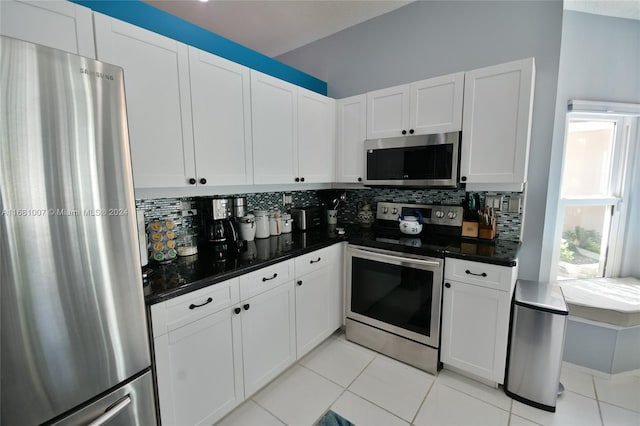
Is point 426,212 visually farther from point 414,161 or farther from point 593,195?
point 593,195

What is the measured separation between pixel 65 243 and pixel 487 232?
244cm

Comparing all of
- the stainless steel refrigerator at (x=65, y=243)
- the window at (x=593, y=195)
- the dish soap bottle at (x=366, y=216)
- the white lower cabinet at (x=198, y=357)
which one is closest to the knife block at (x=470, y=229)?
the window at (x=593, y=195)

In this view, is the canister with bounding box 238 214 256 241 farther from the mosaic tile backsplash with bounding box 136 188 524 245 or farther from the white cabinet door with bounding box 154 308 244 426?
the white cabinet door with bounding box 154 308 244 426

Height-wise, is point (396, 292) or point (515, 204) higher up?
point (515, 204)

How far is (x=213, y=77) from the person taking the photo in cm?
167

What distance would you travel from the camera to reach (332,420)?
1634mm

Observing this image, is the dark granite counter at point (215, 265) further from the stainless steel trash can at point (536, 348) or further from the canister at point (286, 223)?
the stainless steel trash can at point (536, 348)

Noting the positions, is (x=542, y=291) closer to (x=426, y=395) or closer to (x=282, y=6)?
(x=426, y=395)

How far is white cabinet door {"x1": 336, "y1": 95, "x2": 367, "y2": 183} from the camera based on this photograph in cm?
249

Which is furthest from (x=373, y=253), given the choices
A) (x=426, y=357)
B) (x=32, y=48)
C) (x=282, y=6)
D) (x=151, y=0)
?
(x=151, y=0)

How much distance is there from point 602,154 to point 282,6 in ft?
9.64

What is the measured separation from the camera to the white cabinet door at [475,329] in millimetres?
1747

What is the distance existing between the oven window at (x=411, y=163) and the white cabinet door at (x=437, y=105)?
15 cm

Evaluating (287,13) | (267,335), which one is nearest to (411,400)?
(267,335)
